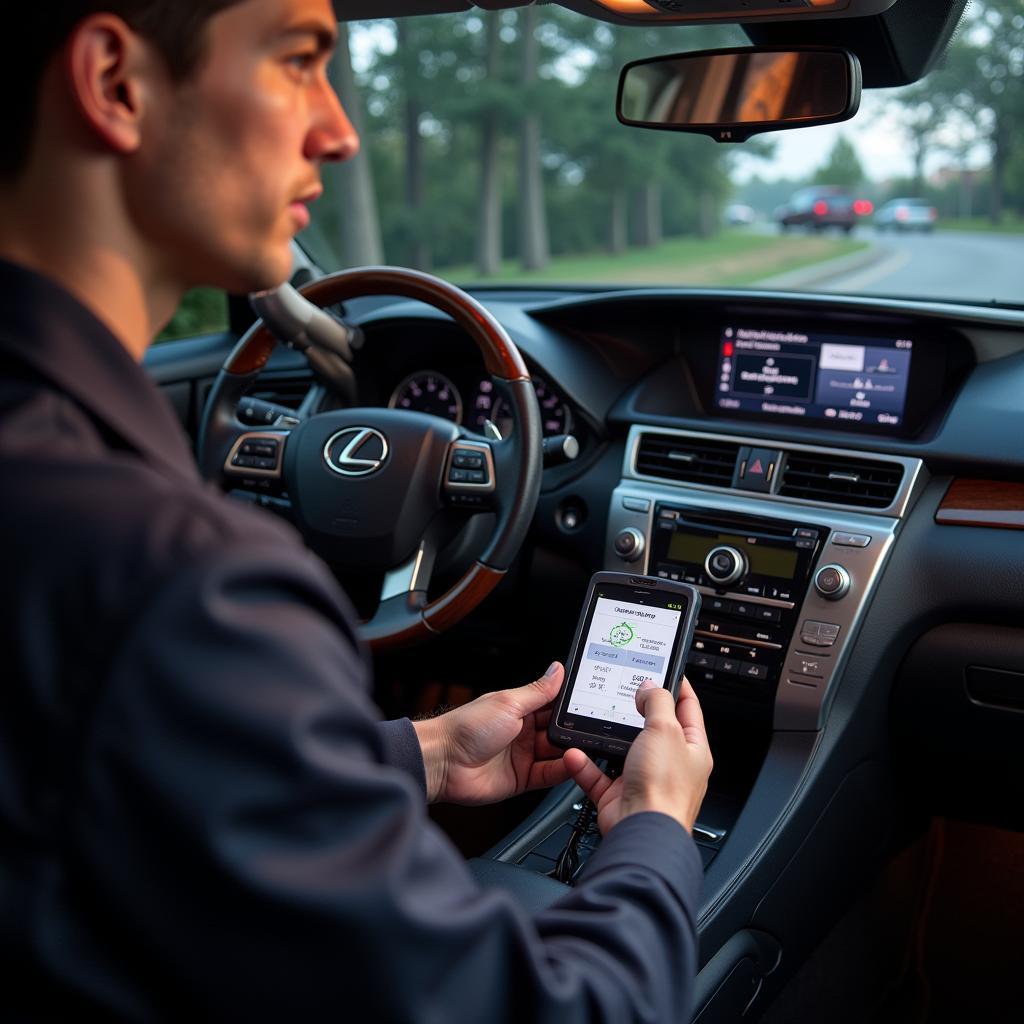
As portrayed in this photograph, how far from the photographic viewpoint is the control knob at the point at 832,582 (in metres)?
2.33

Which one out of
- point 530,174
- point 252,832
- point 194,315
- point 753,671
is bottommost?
point 194,315

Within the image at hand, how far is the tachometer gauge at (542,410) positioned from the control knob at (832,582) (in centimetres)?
72

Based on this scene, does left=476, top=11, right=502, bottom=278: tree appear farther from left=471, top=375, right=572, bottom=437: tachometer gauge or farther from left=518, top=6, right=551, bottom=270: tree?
left=471, top=375, right=572, bottom=437: tachometer gauge

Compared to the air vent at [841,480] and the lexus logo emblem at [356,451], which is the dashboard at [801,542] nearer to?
the air vent at [841,480]

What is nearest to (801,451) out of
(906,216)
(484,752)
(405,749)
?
(484,752)

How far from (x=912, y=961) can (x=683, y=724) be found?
179cm


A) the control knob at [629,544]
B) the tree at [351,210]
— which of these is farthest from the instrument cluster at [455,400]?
the tree at [351,210]

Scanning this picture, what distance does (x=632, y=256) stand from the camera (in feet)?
16.0

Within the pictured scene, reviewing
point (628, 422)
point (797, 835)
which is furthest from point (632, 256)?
point (797, 835)

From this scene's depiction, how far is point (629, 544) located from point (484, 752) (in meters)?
1.00

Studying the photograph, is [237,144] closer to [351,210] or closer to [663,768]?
[663,768]

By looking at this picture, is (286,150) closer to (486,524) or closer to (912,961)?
(486,524)

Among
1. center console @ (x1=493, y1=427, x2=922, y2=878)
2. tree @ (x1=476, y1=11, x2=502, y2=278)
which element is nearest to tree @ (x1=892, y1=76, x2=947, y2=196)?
center console @ (x1=493, y1=427, x2=922, y2=878)

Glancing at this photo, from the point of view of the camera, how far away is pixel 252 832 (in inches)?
30.0
